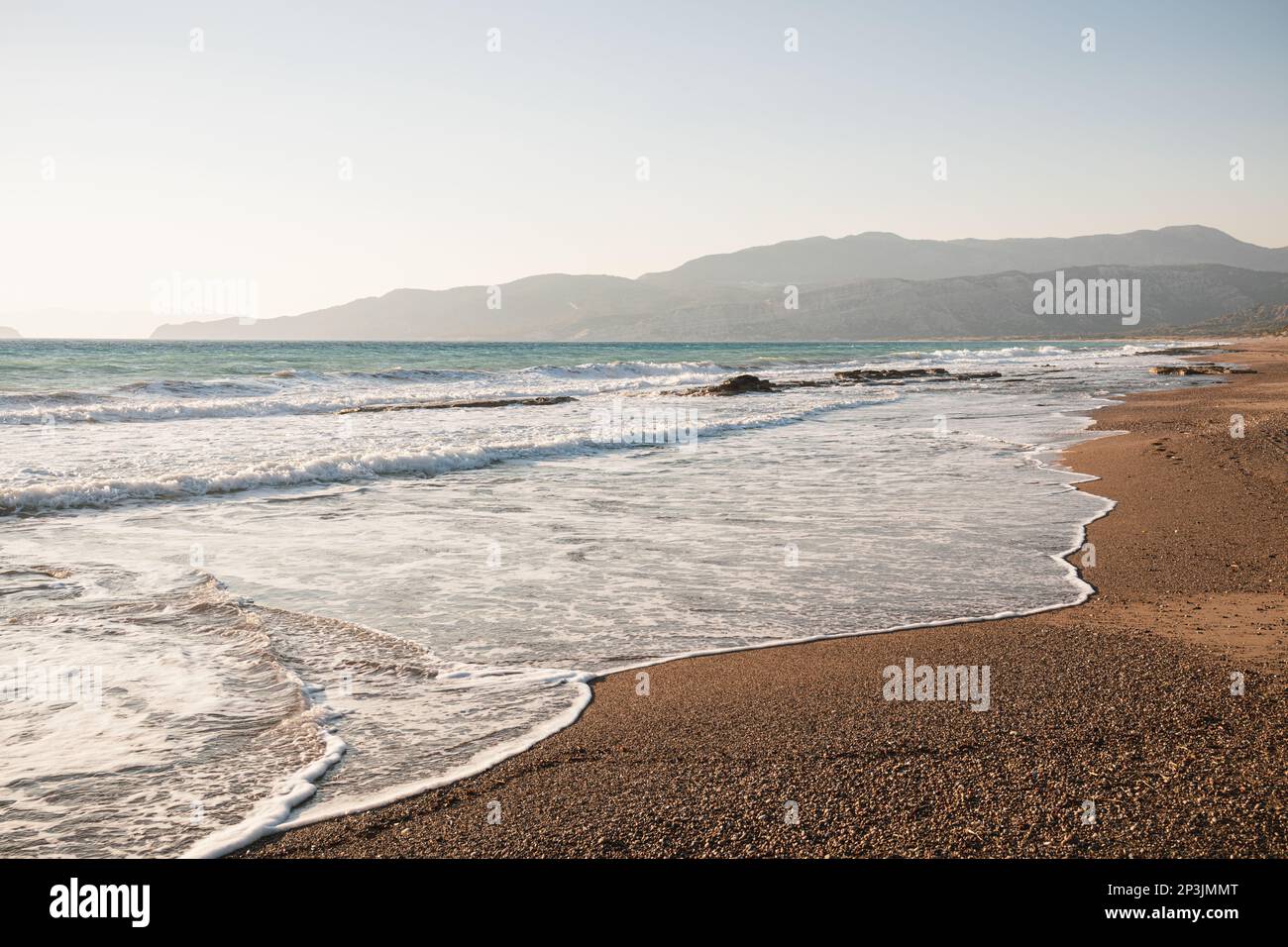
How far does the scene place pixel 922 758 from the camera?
12.2ft

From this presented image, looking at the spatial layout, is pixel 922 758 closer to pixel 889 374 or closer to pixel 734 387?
pixel 734 387

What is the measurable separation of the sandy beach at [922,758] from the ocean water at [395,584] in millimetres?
357

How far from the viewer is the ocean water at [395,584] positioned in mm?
3832

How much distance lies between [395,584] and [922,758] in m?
4.55

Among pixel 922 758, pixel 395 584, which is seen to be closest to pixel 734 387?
pixel 395 584

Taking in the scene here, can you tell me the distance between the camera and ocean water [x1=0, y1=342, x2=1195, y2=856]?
12.6 ft

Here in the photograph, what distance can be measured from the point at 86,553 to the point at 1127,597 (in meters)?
8.79

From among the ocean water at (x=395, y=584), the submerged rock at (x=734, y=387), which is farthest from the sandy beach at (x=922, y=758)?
the submerged rock at (x=734, y=387)

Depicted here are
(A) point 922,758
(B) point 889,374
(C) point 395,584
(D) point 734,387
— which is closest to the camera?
(A) point 922,758

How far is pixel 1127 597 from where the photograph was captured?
6.33m

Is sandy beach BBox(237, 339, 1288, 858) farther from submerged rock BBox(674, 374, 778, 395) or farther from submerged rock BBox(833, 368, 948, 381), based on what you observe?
submerged rock BBox(833, 368, 948, 381)

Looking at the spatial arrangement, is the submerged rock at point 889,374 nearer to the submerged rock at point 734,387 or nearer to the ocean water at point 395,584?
the submerged rock at point 734,387

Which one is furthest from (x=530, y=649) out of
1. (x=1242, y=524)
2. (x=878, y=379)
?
(x=878, y=379)

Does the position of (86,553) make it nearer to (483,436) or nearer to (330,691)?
(330,691)
